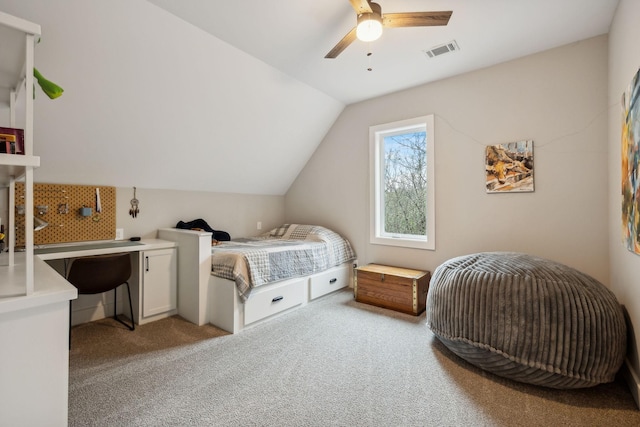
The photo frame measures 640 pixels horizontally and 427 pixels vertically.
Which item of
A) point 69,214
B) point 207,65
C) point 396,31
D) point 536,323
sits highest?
point 396,31

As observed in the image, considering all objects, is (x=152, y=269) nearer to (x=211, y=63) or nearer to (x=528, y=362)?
(x=211, y=63)

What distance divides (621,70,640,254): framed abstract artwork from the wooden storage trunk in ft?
5.34

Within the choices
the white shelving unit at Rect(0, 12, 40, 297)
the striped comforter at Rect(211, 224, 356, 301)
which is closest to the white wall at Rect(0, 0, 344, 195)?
the white shelving unit at Rect(0, 12, 40, 297)

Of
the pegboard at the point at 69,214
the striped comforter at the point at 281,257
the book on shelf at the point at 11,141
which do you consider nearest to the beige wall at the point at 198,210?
the pegboard at the point at 69,214

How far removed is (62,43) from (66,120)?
0.62 m

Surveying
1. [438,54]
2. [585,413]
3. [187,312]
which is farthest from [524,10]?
[187,312]

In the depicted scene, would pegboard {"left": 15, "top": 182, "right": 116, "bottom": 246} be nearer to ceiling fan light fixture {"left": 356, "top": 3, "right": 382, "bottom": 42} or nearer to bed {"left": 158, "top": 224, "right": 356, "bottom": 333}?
bed {"left": 158, "top": 224, "right": 356, "bottom": 333}

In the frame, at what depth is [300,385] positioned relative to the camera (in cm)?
184

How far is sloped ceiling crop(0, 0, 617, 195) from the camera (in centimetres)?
204

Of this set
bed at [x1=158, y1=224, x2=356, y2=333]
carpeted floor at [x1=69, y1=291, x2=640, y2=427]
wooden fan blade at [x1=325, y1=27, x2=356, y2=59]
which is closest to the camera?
carpeted floor at [x1=69, y1=291, x2=640, y2=427]

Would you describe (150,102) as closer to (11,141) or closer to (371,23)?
(11,141)

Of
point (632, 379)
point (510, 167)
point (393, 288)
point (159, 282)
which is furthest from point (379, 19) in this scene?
point (159, 282)

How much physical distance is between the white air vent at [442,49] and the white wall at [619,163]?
41.1 inches

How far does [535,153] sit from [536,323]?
1703mm
